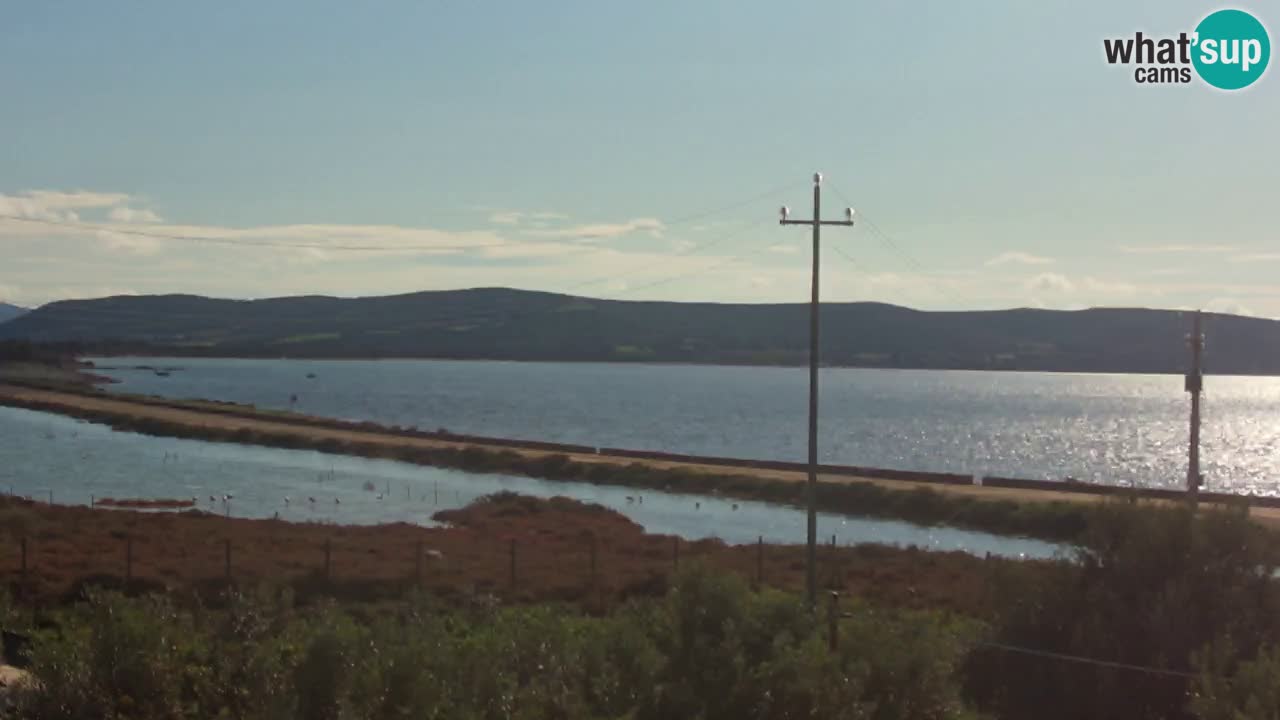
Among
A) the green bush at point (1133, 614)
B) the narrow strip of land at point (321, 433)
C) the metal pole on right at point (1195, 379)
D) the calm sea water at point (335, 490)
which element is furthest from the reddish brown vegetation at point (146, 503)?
the green bush at point (1133, 614)

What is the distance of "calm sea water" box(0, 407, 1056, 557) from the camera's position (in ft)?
184

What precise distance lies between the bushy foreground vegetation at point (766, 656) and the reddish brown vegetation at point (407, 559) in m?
7.55

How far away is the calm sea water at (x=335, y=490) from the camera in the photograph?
56219 millimetres

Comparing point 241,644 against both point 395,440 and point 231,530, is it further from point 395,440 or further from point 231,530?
point 395,440

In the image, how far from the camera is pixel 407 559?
38.7 m

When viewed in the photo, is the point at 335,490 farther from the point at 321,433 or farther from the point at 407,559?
the point at 321,433

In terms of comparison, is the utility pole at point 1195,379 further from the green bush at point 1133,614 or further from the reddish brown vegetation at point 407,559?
the green bush at point 1133,614

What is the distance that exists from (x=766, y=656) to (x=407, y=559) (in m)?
27.4

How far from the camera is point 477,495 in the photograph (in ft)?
227

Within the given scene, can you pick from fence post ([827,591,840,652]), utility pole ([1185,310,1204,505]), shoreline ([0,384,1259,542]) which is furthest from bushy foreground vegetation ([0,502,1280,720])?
utility pole ([1185,310,1204,505])

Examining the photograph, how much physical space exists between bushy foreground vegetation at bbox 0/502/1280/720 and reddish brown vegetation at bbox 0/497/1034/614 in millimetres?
7549

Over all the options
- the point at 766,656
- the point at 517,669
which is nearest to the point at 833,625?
the point at 766,656

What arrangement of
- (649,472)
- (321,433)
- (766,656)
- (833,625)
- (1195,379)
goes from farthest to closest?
1. (321,433)
2. (649,472)
3. (1195,379)
4. (833,625)
5. (766,656)

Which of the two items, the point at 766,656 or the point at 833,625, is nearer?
the point at 766,656
